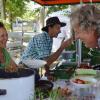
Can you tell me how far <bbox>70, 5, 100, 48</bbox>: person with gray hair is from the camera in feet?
5.04

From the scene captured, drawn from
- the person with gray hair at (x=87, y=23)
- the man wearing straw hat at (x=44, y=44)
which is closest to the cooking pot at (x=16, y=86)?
the person with gray hair at (x=87, y=23)

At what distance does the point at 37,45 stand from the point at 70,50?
1.03 m

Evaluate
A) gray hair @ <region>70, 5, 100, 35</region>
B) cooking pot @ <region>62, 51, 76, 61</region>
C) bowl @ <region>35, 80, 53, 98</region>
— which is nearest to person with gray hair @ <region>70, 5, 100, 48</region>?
gray hair @ <region>70, 5, 100, 35</region>

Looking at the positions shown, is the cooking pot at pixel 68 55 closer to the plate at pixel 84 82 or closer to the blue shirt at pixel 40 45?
the blue shirt at pixel 40 45

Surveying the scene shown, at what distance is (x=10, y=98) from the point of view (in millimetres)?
1312

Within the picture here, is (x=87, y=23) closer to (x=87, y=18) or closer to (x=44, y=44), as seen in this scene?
(x=87, y=18)

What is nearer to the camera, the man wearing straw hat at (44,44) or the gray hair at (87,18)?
the gray hair at (87,18)

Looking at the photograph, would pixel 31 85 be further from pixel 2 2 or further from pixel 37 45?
pixel 2 2

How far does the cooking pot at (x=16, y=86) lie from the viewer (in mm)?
1299

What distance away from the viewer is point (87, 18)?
5.05 feet

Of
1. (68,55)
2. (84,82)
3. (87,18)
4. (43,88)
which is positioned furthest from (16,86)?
(68,55)

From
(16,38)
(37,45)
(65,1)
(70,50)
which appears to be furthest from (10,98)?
(16,38)

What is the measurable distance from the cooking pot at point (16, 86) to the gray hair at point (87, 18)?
394 mm

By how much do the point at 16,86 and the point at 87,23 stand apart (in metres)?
0.49
